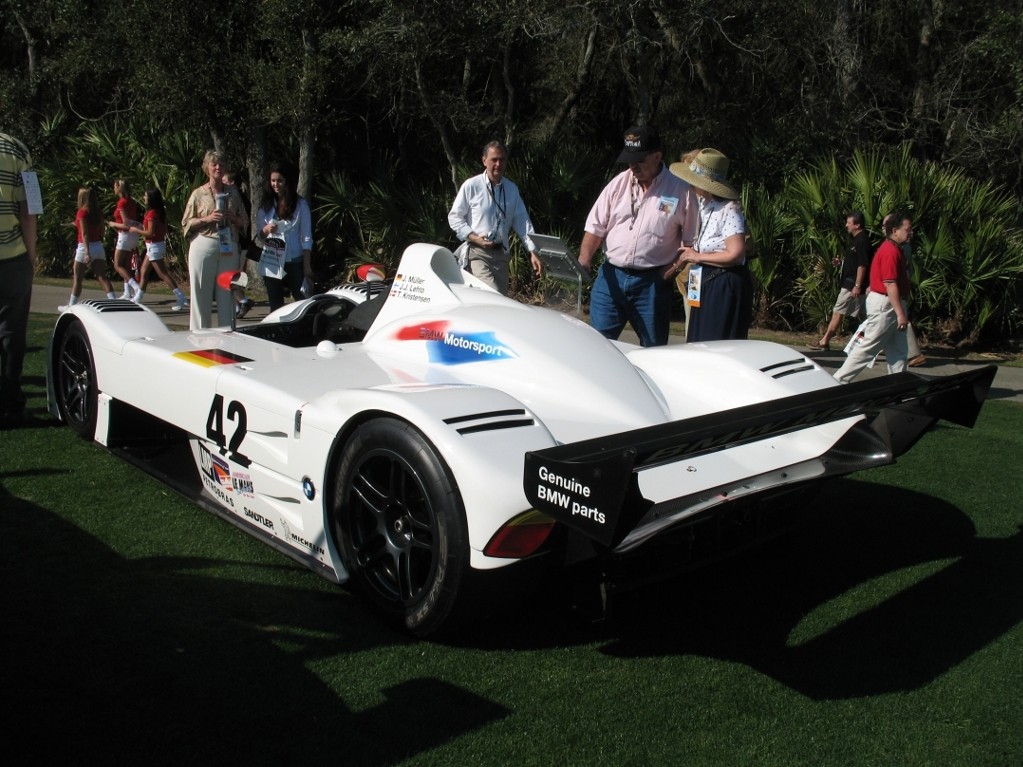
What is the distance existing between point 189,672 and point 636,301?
11.7ft

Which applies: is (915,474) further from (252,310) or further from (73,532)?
(252,310)

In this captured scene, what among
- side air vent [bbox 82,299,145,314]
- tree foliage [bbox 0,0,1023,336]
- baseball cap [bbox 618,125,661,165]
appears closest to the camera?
side air vent [bbox 82,299,145,314]

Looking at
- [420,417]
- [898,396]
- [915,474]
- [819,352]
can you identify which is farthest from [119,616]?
[819,352]

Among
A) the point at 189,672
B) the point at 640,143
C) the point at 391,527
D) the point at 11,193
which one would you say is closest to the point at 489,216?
the point at 640,143

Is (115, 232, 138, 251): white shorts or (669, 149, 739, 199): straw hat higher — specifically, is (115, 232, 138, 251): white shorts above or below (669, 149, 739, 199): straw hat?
below

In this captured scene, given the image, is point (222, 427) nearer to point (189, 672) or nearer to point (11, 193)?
point (189, 672)

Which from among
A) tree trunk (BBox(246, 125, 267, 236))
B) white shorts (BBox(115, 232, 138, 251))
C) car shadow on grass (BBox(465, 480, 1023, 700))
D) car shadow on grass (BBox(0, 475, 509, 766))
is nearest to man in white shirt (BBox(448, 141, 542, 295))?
car shadow on grass (BBox(465, 480, 1023, 700))

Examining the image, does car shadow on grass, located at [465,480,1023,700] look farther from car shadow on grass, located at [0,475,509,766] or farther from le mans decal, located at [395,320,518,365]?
le mans decal, located at [395,320,518,365]

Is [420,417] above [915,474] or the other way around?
above

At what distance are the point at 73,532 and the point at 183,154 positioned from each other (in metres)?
11.9

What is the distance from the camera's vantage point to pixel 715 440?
3146 millimetres

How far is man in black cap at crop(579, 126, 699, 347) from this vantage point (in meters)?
5.86

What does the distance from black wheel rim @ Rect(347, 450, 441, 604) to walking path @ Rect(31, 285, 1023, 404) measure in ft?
19.0

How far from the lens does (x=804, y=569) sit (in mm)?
4336
